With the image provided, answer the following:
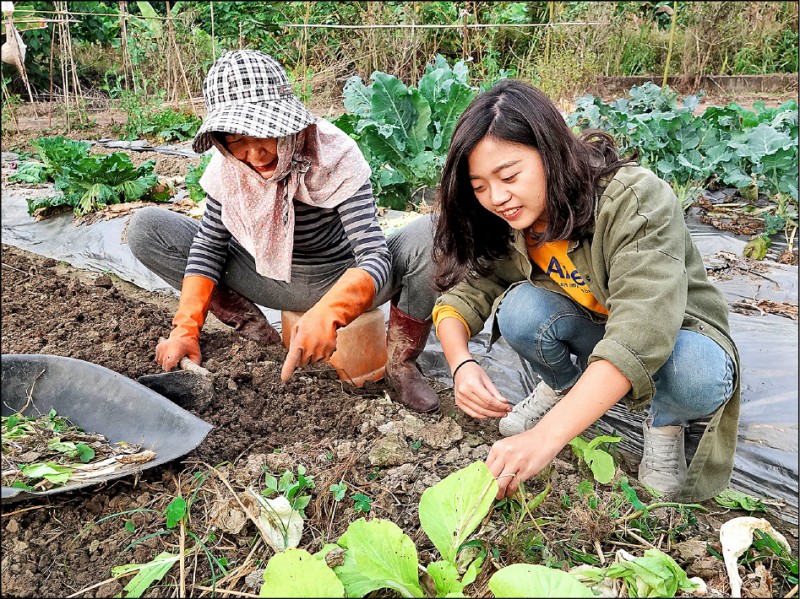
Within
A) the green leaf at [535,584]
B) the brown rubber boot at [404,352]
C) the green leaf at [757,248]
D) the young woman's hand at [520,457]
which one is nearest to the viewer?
the green leaf at [535,584]

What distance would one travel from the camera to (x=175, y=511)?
4.62 ft

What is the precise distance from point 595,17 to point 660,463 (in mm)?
8421

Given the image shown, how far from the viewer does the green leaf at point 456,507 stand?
1.28m

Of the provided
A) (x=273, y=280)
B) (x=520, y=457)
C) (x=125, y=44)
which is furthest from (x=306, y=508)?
(x=125, y=44)

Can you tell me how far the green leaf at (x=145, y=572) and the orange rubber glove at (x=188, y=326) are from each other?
0.87 m

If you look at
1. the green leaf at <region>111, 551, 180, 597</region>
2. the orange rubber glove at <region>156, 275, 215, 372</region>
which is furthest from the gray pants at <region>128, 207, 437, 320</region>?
the green leaf at <region>111, 551, 180, 597</region>

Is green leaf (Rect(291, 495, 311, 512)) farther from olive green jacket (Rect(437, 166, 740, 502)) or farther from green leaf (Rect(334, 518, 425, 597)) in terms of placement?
olive green jacket (Rect(437, 166, 740, 502))

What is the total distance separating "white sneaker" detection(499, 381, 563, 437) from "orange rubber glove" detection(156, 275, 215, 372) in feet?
3.29

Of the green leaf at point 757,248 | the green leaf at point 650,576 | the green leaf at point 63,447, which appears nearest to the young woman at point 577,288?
the green leaf at point 650,576

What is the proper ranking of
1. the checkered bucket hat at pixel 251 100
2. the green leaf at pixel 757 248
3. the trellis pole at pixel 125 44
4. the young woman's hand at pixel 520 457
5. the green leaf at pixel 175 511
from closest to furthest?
the young woman's hand at pixel 520 457
the green leaf at pixel 175 511
the checkered bucket hat at pixel 251 100
the green leaf at pixel 757 248
the trellis pole at pixel 125 44

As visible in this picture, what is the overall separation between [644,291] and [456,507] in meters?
0.62

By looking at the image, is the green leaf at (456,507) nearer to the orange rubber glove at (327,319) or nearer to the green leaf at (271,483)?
the green leaf at (271,483)

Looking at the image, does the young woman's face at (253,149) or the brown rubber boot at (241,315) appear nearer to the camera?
the young woman's face at (253,149)

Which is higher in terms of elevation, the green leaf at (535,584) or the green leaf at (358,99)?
the green leaf at (358,99)
